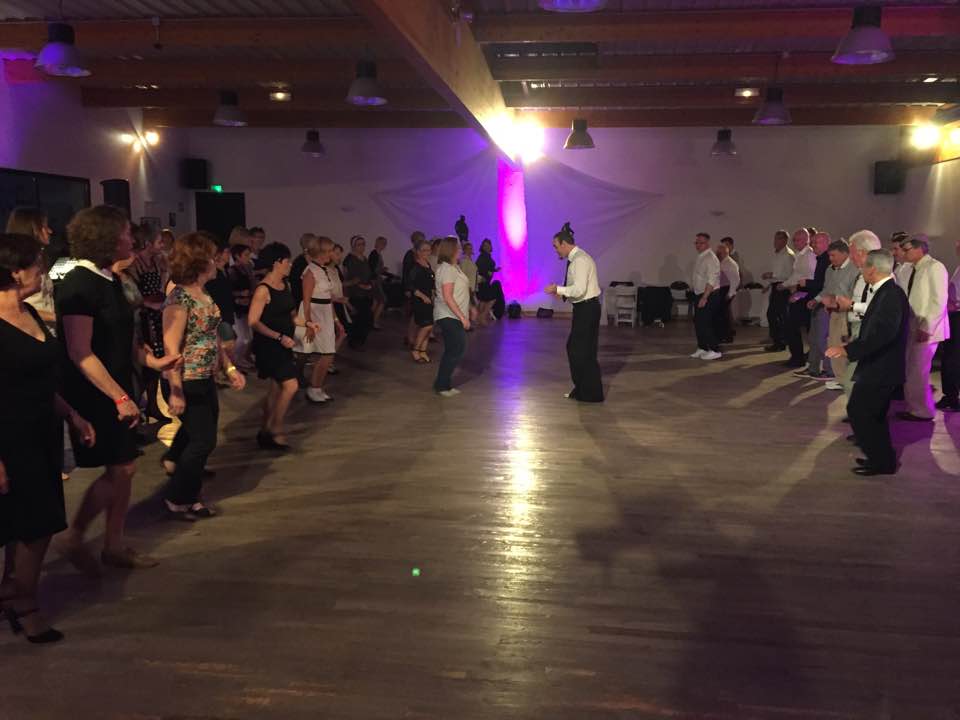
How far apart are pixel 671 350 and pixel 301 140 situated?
8228mm

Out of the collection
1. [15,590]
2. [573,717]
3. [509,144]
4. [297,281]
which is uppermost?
[509,144]

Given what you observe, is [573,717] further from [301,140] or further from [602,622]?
[301,140]

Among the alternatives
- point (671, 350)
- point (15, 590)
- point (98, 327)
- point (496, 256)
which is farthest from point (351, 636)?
point (496, 256)

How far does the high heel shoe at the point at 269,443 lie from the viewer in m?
4.90

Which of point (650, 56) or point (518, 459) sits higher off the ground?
point (650, 56)

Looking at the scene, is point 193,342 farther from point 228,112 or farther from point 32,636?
point 228,112

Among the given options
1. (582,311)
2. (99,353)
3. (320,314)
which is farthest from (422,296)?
(99,353)

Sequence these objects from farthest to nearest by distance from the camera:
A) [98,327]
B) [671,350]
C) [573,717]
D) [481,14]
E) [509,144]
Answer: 1. [509,144]
2. [671,350]
3. [481,14]
4. [98,327]
5. [573,717]

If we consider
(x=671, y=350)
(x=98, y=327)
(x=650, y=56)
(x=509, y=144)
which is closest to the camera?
(x=98, y=327)

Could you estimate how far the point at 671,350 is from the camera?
944cm

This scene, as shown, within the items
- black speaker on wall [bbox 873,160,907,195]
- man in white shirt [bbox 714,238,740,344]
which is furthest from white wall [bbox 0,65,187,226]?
black speaker on wall [bbox 873,160,907,195]

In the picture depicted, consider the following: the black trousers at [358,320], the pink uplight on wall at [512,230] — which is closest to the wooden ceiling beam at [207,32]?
the black trousers at [358,320]

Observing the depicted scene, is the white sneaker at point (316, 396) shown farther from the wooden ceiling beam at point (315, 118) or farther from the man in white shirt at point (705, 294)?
the wooden ceiling beam at point (315, 118)

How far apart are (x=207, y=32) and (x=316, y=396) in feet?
11.9
